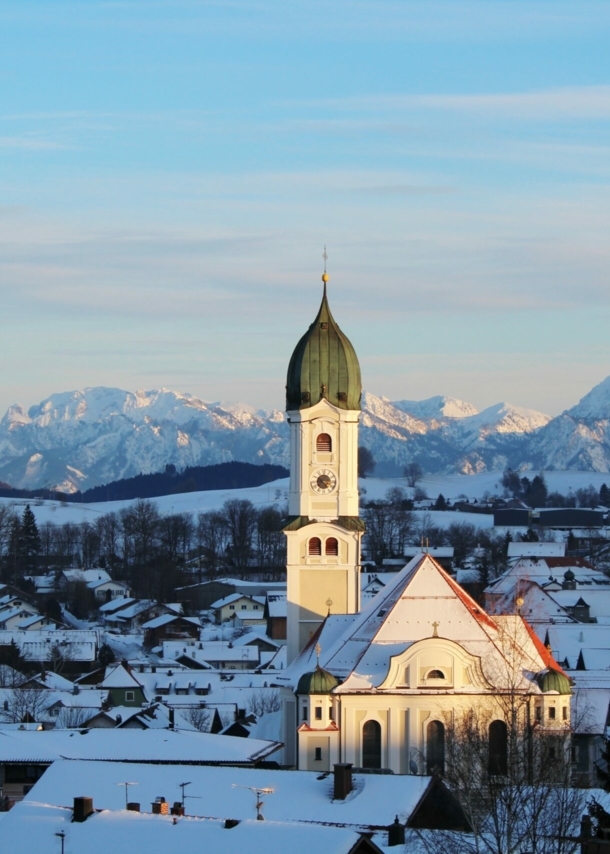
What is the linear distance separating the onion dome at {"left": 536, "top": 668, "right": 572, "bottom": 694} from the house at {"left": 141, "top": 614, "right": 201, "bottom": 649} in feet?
270

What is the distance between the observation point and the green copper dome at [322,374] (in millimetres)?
80625

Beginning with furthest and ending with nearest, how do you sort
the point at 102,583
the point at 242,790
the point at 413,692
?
the point at 102,583 → the point at 413,692 → the point at 242,790

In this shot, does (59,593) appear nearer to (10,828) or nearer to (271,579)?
(271,579)

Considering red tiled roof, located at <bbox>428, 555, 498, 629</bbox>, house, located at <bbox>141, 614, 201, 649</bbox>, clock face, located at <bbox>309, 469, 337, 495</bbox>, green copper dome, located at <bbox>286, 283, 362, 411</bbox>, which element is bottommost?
house, located at <bbox>141, 614, 201, 649</bbox>

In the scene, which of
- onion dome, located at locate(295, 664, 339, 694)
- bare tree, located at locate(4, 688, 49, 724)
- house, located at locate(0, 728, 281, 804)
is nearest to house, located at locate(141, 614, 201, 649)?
bare tree, located at locate(4, 688, 49, 724)

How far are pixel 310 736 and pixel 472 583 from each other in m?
101

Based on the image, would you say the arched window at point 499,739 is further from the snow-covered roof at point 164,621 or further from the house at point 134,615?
the house at point 134,615

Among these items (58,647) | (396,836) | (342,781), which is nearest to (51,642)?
(58,647)

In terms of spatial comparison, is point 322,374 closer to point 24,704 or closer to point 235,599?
point 24,704

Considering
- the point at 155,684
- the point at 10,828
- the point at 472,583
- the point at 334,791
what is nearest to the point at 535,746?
the point at 334,791

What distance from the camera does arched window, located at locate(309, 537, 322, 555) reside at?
80.1 m

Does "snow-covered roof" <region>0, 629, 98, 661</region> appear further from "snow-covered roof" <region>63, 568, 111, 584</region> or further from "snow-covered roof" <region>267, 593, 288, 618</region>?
"snow-covered roof" <region>63, 568, 111, 584</region>

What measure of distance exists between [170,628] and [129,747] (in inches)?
3325

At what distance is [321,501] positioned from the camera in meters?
80.1
